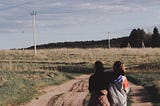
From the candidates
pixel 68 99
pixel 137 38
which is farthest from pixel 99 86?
pixel 137 38

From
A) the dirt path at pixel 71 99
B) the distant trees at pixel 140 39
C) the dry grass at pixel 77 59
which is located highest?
the distant trees at pixel 140 39

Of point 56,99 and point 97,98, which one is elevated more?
point 97,98

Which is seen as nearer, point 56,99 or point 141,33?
point 56,99

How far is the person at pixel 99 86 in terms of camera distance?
11312 millimetres

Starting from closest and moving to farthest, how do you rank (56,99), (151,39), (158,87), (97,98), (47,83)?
1. (97,98)
2. (56,99)
3. (158,87)
4. (47,83)
5. (151,39)

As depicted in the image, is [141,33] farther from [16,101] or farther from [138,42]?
[16,101]

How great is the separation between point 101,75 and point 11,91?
46.1 ft

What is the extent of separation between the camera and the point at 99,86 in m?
11.4

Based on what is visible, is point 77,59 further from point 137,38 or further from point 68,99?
point 137,38

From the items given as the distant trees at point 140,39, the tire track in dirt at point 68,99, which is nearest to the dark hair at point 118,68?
the tire track in dirt at point 68,99

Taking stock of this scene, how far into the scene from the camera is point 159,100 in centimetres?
2205

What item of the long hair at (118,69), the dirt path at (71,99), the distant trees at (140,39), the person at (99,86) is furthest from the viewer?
the distant trees at (140,39)

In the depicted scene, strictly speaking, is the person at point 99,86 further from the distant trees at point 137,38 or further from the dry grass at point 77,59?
the distant trees at point 137,38

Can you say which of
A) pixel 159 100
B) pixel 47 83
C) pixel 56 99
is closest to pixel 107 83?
pixel 159 100
